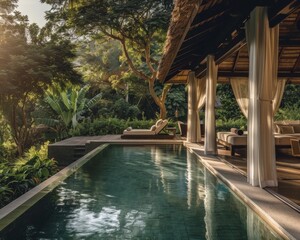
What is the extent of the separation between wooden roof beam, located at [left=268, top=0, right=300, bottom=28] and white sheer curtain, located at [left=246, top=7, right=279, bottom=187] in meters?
0.12

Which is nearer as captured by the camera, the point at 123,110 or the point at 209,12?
the point at 209,12

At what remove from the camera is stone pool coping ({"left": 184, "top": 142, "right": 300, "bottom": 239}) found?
309 cm

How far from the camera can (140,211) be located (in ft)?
13.1

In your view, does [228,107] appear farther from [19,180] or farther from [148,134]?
[19,180]

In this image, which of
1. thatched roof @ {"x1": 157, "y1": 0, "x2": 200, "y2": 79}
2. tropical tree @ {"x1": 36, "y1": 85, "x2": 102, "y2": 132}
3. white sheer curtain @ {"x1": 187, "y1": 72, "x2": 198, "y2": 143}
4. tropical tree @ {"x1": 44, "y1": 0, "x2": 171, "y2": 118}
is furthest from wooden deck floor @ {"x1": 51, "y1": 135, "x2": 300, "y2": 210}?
tropical tree @ {"x1": 44, "y1": 0, "x2": 171, "y2": 118}

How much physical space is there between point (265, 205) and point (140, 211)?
141cm

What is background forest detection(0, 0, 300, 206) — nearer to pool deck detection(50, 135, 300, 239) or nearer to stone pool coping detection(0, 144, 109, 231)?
stone pool coping detection(0, 144, 109, 231)

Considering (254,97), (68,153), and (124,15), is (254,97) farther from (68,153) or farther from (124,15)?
(124,15)

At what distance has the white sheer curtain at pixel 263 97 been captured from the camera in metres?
4.78

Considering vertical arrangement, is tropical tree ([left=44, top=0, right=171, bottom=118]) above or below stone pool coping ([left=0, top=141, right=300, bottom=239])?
above

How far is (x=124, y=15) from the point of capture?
15.9 meters

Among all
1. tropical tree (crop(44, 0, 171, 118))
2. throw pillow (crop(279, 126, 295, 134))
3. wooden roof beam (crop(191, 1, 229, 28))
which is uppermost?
tropical tree (crop(44, 0, 171, 118))

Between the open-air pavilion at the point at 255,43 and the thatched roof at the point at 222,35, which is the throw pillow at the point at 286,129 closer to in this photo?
the thatched roof at the point at 222,35

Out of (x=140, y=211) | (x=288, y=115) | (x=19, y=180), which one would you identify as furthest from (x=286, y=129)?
(x=19, y=180)
